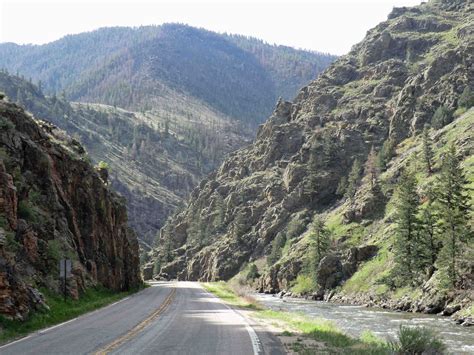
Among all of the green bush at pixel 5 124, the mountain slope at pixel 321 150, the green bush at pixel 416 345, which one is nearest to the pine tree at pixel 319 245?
the mountain slope at pixel 321 150

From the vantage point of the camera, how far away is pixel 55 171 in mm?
42219

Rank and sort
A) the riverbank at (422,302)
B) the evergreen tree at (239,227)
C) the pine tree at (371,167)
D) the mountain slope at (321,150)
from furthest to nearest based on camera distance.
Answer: the evergreen tree at (239,227)
the mountain slope at (321,150)
the pine tree at (371,167)
the riverbank at (422,302)

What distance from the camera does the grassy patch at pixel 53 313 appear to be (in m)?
21.0

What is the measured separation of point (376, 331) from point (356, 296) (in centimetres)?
3925

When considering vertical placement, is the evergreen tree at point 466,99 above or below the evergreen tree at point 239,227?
above

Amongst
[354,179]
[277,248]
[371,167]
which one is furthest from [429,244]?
[371,167]

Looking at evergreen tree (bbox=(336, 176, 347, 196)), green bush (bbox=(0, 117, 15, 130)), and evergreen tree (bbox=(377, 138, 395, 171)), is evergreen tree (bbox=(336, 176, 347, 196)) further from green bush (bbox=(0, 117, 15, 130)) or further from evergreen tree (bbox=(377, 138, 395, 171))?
green bush (bbox=(0, 117, 15, 130))

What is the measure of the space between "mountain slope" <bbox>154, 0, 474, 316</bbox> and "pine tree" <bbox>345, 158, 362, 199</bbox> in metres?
4.15

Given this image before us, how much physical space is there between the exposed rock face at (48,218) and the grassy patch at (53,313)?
0.55 m

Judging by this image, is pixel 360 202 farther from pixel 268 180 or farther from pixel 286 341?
pixel 286 341

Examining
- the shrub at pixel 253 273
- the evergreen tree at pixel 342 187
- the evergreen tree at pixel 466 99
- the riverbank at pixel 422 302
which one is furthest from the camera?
the evergreen tree at pixel 342 187

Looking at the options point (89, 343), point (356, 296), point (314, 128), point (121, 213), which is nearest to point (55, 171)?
point (121, 213)

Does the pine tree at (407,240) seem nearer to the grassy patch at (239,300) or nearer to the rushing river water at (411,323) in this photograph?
the rushing river water at (411,323)

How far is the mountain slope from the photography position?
413ft
